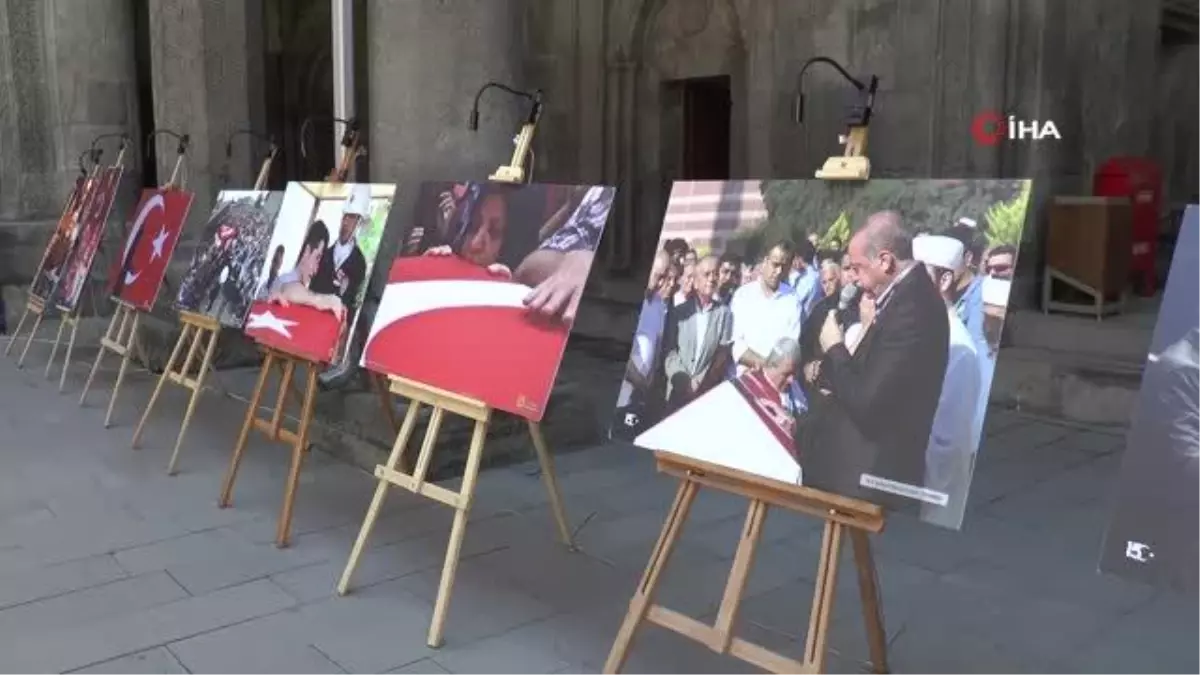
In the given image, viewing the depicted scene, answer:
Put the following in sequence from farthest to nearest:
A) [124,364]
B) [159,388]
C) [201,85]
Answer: [201,85]
[124,364]
[159,388]

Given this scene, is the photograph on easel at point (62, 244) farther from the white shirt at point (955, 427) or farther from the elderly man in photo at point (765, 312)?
the white shirt at point (955, 427)

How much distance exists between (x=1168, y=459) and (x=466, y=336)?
76.2 inches

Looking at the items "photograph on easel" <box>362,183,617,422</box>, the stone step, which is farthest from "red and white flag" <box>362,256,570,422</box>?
the stone step

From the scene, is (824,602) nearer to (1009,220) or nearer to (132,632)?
(1009,220)

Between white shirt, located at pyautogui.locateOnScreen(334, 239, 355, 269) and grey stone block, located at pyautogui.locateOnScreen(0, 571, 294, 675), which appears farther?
white shirt, located at pyautogui.locateOnScreen(334, 239, 355, 269)

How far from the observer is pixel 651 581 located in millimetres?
2553

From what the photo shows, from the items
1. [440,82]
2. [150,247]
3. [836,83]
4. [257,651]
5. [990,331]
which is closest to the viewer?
[990,331]

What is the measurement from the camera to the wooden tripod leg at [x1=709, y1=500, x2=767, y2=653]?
7.93 feet

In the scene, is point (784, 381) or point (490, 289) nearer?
point (784, 381)

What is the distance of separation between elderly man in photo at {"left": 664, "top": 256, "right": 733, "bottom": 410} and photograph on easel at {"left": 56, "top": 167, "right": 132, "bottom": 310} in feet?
16.2

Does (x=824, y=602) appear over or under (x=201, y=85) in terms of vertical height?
under

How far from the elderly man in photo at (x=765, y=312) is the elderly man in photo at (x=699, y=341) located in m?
0.03

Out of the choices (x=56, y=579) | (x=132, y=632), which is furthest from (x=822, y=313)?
(x=56, y=579)

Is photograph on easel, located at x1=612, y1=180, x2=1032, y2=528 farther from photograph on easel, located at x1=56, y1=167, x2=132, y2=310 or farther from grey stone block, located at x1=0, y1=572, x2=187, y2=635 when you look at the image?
photograph on easel, located at x1=56, y1=167, x2=132, y2=310
